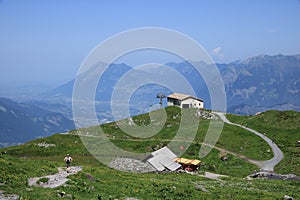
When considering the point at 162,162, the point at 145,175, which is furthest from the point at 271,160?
the point at 145,175

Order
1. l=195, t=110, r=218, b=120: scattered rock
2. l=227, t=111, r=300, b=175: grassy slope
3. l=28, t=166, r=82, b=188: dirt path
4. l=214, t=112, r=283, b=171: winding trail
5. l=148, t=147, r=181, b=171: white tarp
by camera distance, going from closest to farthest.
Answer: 1. l=28, t=166, r=82, b=188: dirt path
2. l=148, t=147, r=181, b=171: white tarp
3. l=214, t=112, r=283, b=171: winding trail
4. l=227, t=111, r=300, b=175: grassy slope
5. l=195, t=110, r=218, b=120: scattered rock

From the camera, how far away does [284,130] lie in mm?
82500

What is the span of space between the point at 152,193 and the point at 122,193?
2.74 metres

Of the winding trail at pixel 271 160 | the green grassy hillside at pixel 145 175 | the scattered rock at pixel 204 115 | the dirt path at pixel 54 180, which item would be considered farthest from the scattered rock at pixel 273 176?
the scattered rock at pixel 204 115

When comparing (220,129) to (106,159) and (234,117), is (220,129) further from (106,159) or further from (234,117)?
(106,159)

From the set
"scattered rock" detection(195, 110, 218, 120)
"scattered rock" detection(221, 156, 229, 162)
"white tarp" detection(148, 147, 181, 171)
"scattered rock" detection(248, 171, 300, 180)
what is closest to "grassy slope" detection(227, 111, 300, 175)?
"scattered rock" detection(248, 171, 300, 180)

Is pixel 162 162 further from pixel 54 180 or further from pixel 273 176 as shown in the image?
pixel 54 180

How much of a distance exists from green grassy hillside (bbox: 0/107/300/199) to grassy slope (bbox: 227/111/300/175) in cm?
58

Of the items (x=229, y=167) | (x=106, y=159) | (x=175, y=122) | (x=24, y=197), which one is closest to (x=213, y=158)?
(x=229, y=167)

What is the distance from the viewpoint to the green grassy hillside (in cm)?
2856

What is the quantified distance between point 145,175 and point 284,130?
170 ft

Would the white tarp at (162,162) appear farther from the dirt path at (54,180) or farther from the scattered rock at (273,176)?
the dirt path at (54,180)

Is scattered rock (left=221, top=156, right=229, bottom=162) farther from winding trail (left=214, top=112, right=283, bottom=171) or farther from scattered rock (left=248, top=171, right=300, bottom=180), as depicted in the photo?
scattered rock (left=248, top=171, right=300, bottom=180)

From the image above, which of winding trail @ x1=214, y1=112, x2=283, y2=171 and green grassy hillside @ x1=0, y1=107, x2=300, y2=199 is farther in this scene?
Answer: winding trail @ x1=214, y1=112, x2=283, y2=171
